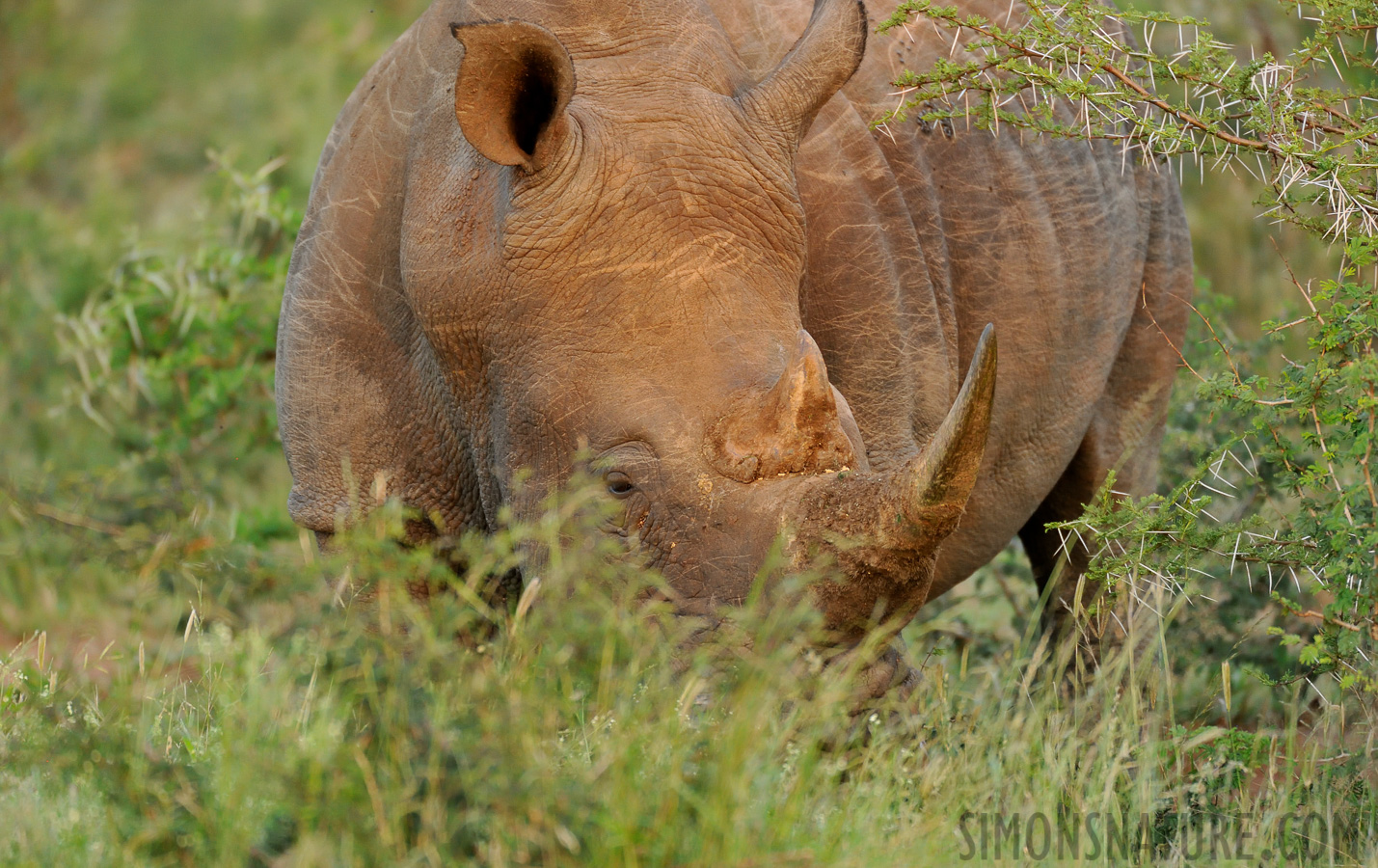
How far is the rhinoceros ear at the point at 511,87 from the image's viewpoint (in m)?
3.74

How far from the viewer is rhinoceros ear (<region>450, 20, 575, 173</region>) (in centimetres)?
374

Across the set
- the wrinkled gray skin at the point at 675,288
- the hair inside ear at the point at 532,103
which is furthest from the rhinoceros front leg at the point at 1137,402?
the hair inside ear at the point at 532,103

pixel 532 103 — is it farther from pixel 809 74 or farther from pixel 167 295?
pixel 167 295

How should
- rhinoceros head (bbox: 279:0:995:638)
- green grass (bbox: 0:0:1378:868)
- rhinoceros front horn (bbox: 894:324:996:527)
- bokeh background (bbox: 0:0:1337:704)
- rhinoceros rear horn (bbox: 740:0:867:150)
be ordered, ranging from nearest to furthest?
green grass (bbox: 0:0:1378:868), rhinoceros front horn (bbox: 894:324:996:527), rhinoceros head (bbox: 279:0:995:638), rhinoceros rear horn (bbox: 740:0:867:150), bokeh background (bbox: 0:0:1337:704)

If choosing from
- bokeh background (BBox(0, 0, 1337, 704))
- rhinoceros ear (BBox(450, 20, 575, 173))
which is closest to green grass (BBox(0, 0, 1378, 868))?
bokeh background (BBox(0, 0, 1337, 704))

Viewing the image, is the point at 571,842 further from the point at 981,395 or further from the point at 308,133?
the point at 308,133

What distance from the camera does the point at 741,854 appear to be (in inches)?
107

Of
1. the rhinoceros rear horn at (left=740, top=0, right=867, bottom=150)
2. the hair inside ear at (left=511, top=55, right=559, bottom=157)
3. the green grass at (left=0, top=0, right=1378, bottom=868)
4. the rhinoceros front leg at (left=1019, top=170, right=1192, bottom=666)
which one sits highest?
the hair inside ear at (left=511, top=55, right=559, bottom=157)

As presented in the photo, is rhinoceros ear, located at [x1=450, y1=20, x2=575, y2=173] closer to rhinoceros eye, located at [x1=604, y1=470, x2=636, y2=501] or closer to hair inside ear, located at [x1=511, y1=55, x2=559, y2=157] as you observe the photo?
hair inside ear, located at [x1=511, y1=55, x2=559, y2=157]

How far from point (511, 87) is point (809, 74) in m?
0.80

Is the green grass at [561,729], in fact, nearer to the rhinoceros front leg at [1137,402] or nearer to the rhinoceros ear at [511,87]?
the rhinoceros front leg at [1137,402]

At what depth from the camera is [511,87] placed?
151 inches

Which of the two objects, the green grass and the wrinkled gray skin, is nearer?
the green grass

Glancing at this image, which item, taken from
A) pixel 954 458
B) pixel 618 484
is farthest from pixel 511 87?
pixel 954 458
